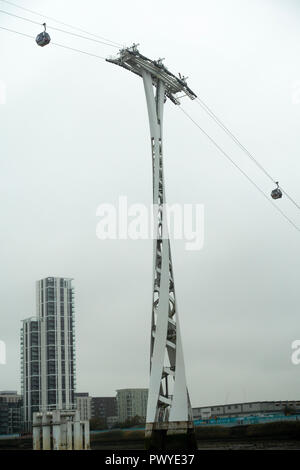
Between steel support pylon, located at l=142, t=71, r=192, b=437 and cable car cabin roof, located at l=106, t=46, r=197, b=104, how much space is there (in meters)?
3.06

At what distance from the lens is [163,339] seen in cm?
2372

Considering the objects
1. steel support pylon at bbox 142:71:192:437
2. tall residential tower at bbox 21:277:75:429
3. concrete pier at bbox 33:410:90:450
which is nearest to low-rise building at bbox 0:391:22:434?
tall residential tower at bbox 21:277:75:429

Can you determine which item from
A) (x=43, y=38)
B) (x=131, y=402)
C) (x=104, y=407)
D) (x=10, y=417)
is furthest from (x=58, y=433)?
(x=104, y=407)

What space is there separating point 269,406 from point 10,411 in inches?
930

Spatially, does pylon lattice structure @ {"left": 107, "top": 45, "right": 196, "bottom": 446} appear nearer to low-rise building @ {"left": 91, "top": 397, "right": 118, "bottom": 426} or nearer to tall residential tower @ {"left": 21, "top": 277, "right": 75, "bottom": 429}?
tall residential tower @ {"left": 21, "top": 277, "right": 75, "bottom": 429}

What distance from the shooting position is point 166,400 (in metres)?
23.8

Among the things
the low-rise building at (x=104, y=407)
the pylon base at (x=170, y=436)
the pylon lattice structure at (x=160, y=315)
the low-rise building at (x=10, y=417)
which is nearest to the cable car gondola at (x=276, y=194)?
the pylon lattice structure at (x=160, y=315)

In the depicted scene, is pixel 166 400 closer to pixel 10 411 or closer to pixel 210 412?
pixel 210 412

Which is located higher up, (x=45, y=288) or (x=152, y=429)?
(x=45, y=288)

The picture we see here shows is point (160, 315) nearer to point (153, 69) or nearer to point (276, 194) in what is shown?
point (276, 194)

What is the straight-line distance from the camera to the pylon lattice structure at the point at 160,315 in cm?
2347

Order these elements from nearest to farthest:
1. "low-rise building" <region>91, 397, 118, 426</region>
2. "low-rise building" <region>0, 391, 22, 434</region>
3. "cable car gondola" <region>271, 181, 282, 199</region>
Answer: "cable car gondola" <region>271, 181, 282, 199</region> → "low-rise building" <region>0, 391, 22, 434</region> → "low-rise building" <region>91, 397, 118, 426</region>

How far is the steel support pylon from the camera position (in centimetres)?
2345
